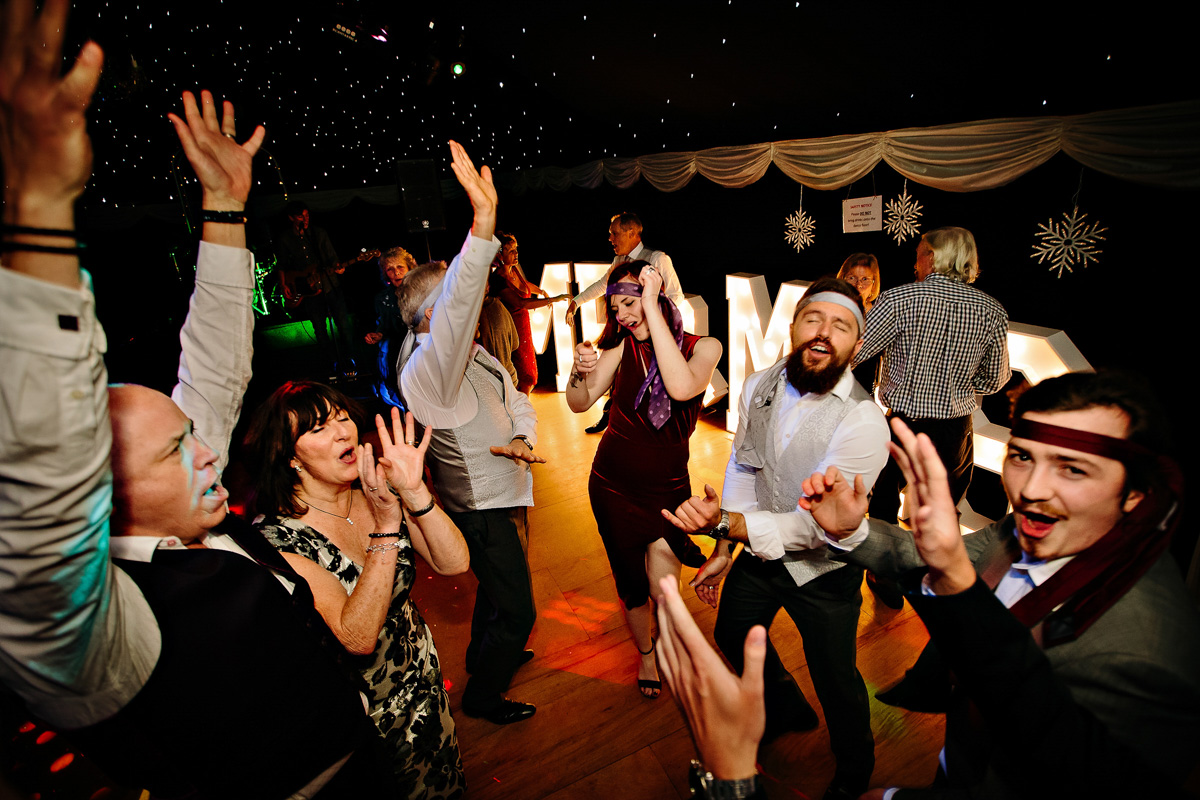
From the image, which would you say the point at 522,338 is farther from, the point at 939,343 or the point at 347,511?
the point at 347,511

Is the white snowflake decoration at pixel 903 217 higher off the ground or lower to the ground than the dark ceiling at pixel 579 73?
lower

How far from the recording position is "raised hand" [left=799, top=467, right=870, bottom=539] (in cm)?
146

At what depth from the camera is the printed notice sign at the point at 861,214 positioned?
4004 millimetres

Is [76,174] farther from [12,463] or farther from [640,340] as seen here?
[640,340]

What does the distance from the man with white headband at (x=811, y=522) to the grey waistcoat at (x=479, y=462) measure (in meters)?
0.80

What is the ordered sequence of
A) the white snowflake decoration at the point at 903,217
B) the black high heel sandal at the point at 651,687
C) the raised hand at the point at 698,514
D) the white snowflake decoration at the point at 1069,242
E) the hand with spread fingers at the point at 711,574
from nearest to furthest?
the raised hand at the point at 698,514 < the hand with spread fingers at the point at 711,574 < the black high heel sandal at the point at 651,687 < the white snowflake decoration at the point at 1069,242 < the white snowflake decoration at the point at 903,217

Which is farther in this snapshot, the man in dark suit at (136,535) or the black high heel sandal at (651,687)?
the black high heel sandal at (651,687)

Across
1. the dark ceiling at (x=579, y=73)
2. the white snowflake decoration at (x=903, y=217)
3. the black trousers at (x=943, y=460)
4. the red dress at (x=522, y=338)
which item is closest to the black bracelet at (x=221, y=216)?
the black trousers at (x=943, y=460)

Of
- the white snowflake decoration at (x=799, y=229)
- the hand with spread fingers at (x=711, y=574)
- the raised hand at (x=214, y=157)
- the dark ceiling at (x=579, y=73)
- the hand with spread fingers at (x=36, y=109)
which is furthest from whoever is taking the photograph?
the white snowflake decoration at (x=799, y=229)

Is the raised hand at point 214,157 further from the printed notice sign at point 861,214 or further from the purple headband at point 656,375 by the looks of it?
the printed notice sign at point 861,214

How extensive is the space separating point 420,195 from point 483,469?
6.02 metres

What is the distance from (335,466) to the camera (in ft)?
4.91

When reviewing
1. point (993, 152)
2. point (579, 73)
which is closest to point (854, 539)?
point (993, 152)

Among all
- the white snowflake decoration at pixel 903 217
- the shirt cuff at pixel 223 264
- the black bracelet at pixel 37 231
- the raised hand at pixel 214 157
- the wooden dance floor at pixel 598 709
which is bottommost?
the wooden dance floor at pixel 598 709
